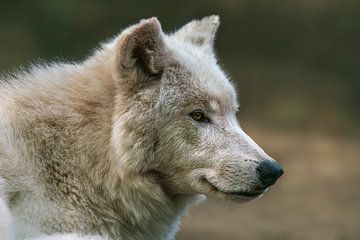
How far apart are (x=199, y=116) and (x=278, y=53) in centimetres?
790

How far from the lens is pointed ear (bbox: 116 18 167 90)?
4.80m

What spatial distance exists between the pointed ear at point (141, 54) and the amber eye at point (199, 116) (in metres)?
0.32

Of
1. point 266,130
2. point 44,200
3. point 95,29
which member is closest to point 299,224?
point 266,130

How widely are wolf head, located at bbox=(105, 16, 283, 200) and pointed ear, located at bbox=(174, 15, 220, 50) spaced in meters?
0.57

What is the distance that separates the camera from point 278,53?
41.7ft

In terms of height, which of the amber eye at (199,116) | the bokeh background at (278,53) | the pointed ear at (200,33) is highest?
the bokeh background at (278,53)

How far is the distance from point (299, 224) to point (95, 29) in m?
4.93

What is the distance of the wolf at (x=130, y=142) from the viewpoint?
4.84 metres

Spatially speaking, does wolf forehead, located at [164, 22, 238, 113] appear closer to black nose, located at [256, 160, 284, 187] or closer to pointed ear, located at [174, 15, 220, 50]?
pointed ear, located at [174, 15, 220, 50]

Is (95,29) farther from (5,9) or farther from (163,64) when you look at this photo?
(163,64)

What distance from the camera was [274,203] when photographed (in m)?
11.0

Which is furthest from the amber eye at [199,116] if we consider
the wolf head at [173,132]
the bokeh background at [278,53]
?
the bokeh background at [278,53]

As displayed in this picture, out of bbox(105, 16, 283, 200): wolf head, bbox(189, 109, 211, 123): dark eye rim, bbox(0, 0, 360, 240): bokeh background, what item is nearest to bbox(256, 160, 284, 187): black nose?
bbox(105, 16, 283, 200): wolf head

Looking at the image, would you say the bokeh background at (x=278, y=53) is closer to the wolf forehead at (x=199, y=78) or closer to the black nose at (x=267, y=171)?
the wolf forehead at (x=199, y=78)
